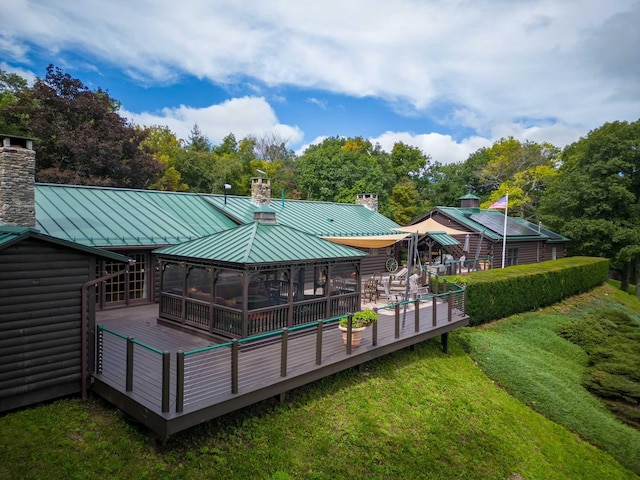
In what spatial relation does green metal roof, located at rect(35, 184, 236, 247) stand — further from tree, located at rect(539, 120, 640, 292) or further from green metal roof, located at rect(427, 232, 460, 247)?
tree, located at rect(539, 120, 640, 292)

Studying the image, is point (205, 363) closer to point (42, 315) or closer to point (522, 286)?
point (42, 315)

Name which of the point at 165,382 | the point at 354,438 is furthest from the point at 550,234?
the point at 165,382

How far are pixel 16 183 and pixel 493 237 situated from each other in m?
24.4

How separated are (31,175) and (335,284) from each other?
922 centimetres

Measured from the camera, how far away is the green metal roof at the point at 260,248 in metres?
10.4

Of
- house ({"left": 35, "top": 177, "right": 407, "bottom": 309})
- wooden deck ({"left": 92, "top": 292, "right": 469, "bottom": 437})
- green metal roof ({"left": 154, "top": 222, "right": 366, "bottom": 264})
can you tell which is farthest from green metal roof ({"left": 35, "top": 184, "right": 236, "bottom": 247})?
wooden deck ({"left": 92, "top": 292, "right": 469, "bottom": 437})

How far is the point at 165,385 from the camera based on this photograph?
259 inches

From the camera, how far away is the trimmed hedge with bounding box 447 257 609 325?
1700cm

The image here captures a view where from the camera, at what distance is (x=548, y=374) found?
13.8m

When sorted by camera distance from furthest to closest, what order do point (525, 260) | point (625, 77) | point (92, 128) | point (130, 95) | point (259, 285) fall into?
point (130, 95) < point (625, 77) < point (525, 260) < point (92, 128) < point (259, 285)

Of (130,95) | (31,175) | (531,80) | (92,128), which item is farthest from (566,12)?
(130,95)

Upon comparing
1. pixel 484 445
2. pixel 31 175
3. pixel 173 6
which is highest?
pixel 173 6

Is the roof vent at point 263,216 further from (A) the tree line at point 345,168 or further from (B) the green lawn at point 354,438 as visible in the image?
(A) the tree line at point 345,168

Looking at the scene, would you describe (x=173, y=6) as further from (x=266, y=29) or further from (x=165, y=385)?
(x=165, y=385)
